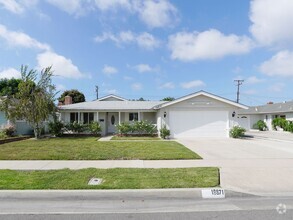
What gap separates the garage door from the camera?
66.3 feet

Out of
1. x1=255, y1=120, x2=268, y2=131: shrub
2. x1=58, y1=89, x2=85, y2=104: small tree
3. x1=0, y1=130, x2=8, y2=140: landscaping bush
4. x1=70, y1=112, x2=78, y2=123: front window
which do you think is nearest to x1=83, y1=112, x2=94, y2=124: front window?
x1=70, y1=112, x2=78, y2=123: front window

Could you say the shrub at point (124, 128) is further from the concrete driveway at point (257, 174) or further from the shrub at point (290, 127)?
the shrub at point (290, 127)

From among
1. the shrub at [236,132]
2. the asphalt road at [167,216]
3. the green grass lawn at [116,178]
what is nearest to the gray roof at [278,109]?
the shrub at [236,132]

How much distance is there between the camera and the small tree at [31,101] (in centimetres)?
1806

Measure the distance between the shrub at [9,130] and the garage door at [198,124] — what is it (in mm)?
12457

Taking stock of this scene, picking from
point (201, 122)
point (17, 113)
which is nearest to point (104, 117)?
point (17, 113)

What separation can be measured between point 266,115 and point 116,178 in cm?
3249

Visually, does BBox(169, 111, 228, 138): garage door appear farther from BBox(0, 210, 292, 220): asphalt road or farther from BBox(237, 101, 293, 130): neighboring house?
BBox(0, 210, 292, 220): asphalt road

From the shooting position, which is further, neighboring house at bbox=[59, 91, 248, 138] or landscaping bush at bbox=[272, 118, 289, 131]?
landscaping bush at bbox=[272, 118, 289, 131]

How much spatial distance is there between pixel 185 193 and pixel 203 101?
15354 millimetres

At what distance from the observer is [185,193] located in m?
5.69

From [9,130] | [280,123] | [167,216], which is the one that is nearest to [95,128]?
[9,130]

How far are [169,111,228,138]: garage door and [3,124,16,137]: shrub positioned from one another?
40.9 ft

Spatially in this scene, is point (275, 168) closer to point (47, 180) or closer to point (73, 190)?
point (73, 190)
